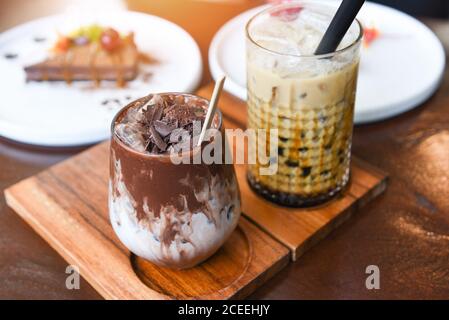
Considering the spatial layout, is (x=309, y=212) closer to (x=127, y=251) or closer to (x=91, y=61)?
(x=127, y=251)

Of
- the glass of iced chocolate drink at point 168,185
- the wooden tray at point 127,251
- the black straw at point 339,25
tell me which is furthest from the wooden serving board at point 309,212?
the black straw at point 339,25

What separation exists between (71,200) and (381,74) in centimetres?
70

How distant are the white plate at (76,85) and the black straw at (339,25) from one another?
501mm

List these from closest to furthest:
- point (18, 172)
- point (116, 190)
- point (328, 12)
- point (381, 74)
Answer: point (116, 190)
point (328, 12)
point (18, 172)
point (381, 74)

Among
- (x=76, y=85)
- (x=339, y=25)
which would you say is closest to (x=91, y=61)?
(x=76, y=85)

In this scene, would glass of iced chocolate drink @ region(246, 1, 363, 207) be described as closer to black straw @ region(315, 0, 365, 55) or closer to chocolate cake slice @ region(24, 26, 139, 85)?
black straw @ region(315, 0, 365, 55)

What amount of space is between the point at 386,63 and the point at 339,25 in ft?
1.84

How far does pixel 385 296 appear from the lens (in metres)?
0.83

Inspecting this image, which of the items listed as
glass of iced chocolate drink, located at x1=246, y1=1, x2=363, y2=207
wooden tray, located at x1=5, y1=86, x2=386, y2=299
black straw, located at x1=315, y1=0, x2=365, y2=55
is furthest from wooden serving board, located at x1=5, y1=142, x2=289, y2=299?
black straw, located at x1=315, y1=0, x2=365, y2=55

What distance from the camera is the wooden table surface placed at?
85 centimetres

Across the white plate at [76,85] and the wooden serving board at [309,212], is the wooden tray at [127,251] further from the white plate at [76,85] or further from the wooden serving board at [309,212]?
the white plate at [76,85]

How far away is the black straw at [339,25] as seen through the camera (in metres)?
0.77

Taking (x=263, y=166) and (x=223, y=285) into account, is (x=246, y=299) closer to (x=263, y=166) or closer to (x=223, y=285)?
(x=223, y=285)
